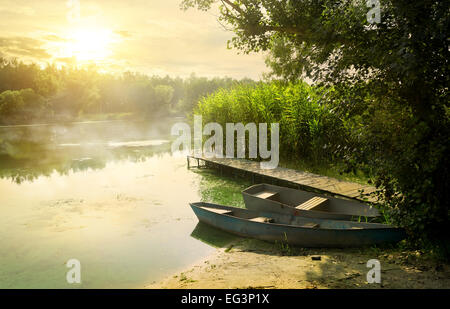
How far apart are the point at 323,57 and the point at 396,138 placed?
62.9 inches

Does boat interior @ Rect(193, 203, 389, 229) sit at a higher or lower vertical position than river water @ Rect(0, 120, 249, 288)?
higher

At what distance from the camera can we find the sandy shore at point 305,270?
4.65 metres

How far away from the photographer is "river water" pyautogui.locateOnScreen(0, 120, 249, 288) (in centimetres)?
630

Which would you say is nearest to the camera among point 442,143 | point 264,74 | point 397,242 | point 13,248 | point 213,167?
point 442,143

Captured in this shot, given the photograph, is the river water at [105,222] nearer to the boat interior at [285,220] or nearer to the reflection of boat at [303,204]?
the boat interior at [285,220]

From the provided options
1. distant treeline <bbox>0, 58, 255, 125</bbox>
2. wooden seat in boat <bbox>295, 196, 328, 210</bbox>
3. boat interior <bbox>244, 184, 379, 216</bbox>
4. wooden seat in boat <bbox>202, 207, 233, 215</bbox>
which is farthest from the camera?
distant treeline <bbox>0, 58, 255, 125</bbox>

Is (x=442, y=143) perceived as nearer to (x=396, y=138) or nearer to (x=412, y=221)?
(x=396, y=138)

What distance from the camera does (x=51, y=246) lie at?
736 centimetres

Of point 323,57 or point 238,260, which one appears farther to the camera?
point 238,260

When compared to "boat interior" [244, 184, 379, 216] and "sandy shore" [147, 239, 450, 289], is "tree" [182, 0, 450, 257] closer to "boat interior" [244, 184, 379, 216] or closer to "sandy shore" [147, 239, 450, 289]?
"sandy shore" [147, 239, 450, 289]

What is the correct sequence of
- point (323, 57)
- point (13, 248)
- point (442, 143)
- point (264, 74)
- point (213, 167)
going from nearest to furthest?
1. point (442, 143)
2. point (323, 57)
3. point (13, 248)
4. point (213, 167)
5. point (264, 74)

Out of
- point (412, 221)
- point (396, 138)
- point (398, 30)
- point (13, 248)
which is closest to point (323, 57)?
point (398, 30)

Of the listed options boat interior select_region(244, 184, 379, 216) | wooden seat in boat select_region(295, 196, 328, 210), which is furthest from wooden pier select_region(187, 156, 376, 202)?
wooden seat in boat select_region(295, 196, 328, 210)

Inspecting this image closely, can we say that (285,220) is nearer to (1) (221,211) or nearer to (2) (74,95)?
(1) (221,211)
